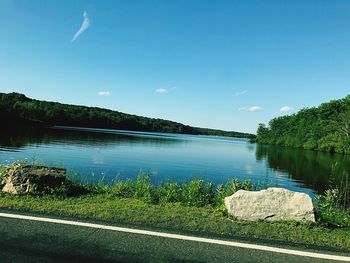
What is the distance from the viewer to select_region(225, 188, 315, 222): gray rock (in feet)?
24.4

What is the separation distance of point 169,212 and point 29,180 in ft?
11.6

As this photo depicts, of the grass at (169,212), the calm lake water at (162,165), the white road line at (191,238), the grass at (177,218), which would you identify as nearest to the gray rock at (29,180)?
the grass at (169,212)

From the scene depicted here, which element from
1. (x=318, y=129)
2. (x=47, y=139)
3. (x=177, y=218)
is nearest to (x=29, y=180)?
(x=177, y=218)

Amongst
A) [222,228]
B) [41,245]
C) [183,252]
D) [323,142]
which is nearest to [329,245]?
[222,228]

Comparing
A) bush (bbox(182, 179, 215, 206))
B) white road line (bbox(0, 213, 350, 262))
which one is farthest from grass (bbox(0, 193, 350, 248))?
bush (bbox(182, 179, 215, 206))

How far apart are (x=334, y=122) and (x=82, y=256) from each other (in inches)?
4619

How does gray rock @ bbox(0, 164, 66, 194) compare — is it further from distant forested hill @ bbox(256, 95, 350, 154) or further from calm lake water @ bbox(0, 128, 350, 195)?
distant forested hill @ bbox(256, 95, 350, 154)

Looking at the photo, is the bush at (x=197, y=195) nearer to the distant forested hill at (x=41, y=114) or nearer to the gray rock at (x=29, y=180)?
the gray rock at (x=29, y=180)

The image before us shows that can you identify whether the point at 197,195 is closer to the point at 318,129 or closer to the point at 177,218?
the point at 177,218

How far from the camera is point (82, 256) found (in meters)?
4.96

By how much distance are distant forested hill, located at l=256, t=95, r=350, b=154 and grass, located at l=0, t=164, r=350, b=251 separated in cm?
9661

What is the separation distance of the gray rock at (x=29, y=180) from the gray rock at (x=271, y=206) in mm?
4230

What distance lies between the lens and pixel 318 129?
118 metres

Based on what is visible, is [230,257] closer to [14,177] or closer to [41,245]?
[41,245]
